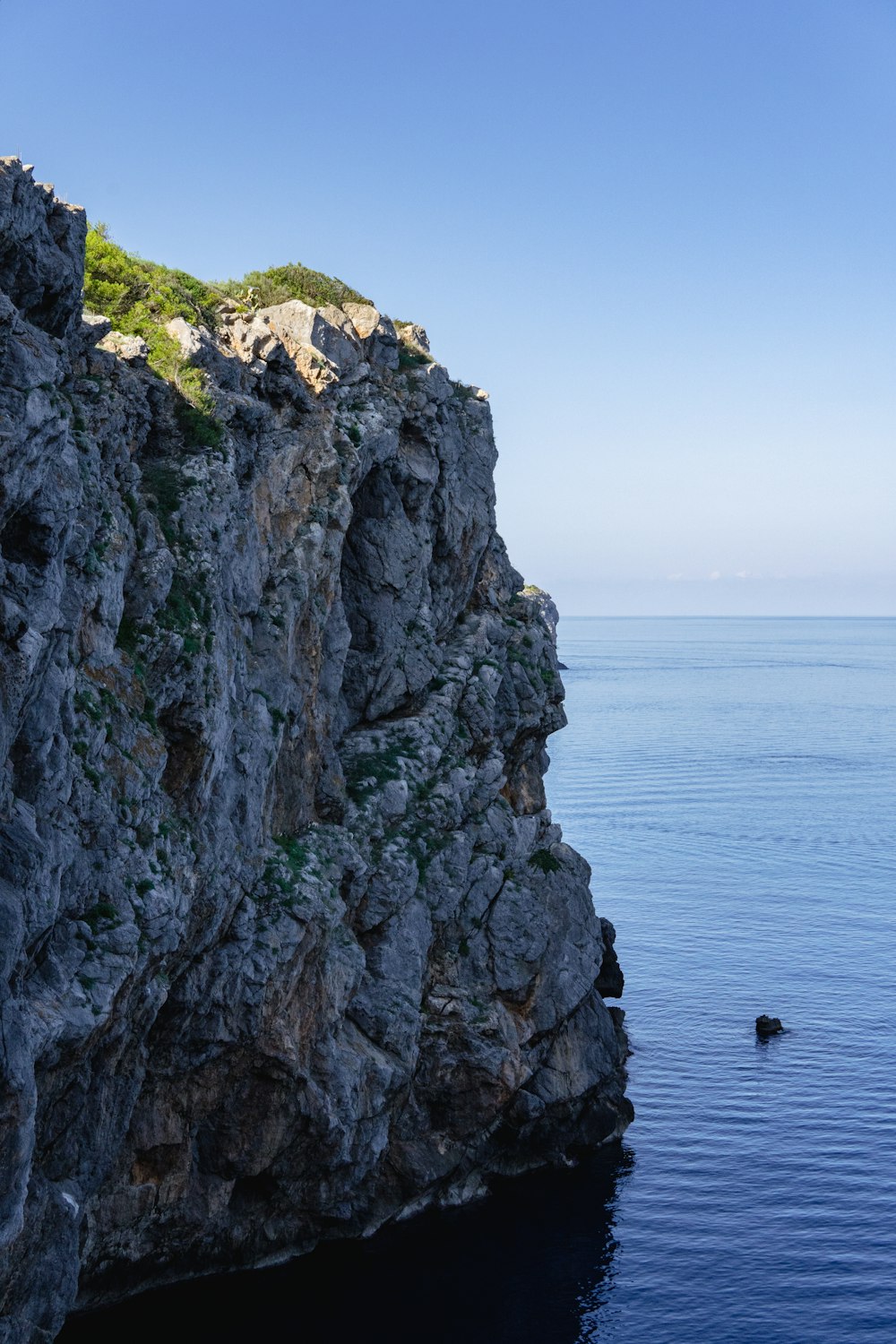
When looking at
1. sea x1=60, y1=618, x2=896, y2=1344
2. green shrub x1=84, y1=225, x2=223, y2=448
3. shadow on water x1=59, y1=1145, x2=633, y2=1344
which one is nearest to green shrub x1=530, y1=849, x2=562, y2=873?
sea x1=60, y1=618, x2=896, y2=1344

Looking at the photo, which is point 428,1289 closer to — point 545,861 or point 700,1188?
point 700,1188

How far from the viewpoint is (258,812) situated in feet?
135

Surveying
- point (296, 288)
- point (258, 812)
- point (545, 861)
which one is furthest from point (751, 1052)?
point (296, 288)

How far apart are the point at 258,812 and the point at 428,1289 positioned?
18.1 m

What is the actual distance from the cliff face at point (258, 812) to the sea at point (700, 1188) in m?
2.03

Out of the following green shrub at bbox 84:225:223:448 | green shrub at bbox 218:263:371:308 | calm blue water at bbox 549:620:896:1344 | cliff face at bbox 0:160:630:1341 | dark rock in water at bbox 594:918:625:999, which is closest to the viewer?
cliff face at bbox 0:160:630:1341

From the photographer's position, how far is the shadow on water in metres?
40.8

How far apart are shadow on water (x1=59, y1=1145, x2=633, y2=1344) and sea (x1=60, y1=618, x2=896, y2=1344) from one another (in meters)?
0.08

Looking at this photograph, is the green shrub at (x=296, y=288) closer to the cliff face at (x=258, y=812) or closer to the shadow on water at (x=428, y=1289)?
the cliff face at (x=258, y=812)

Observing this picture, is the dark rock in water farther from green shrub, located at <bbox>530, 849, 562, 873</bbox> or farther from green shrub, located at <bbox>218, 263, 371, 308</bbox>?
green shrub, located at <bbox>218, 263, 371, 308</bbox>

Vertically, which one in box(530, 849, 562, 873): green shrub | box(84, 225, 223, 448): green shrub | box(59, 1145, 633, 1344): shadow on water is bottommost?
box(59, 1145, 633, 1344): shadow on water

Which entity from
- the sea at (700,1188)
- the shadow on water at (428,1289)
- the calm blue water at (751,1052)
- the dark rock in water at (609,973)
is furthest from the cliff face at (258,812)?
the calm blue water at (751,1052)

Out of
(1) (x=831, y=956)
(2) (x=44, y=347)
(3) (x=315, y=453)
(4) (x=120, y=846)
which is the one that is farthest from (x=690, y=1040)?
(2) (x=44, y=347)

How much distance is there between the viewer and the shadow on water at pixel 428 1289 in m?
40.8
